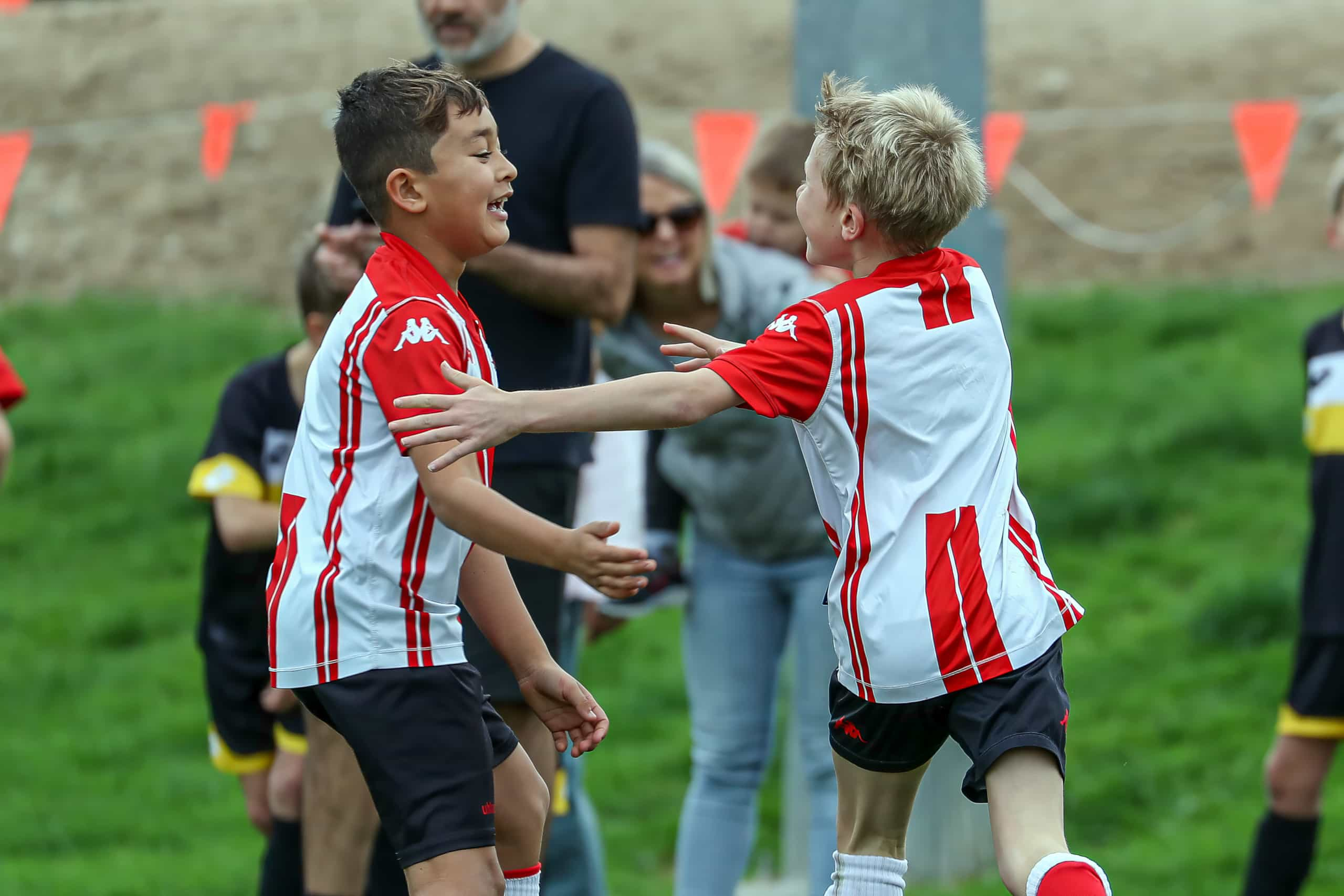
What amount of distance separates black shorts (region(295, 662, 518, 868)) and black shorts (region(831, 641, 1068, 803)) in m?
0.63

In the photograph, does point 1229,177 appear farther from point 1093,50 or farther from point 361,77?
→ point 361,77

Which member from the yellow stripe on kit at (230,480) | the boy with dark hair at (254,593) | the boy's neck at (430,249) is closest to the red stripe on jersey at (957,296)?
the boy's neck at (430,249)

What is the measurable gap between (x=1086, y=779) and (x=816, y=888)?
199cm

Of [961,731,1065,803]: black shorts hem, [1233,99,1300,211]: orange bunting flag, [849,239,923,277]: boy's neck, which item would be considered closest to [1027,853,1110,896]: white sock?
[961,731,1065,803]: black shorts hem

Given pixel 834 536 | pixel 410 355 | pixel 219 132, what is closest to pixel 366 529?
pixel 410 355

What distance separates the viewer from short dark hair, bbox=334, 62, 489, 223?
282 centimetres

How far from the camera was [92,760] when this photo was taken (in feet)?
22.7

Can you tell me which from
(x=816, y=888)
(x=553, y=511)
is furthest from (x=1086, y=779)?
(x=553, y=511)

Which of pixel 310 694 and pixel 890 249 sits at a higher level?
pixel 890 249

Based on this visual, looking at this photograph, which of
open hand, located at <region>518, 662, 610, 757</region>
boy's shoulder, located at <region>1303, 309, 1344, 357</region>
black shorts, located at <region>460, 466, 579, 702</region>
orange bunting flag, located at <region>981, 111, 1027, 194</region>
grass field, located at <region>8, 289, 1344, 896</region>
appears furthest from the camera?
orange bunting flag, located at <region>981, 111, 1027, 194</region>

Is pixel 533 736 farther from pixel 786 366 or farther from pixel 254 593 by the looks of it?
pixel 786 366

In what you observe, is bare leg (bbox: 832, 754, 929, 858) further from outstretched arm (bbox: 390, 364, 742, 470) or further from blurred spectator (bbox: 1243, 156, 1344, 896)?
blurred spectator (bbox: 1243, 156, 1344, 896)

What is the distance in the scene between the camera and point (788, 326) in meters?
2.66

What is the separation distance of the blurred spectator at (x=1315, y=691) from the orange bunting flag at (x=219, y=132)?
8239 millimetres
